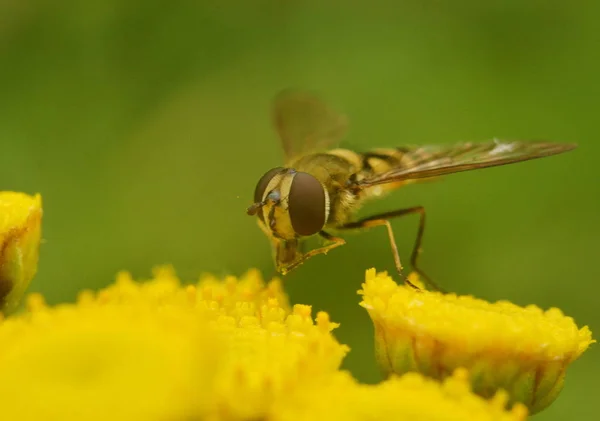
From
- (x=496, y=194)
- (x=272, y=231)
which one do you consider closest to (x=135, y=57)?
(x=496, y=194)

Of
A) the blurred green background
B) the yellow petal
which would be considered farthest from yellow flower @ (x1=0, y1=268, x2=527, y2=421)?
the blurred green background

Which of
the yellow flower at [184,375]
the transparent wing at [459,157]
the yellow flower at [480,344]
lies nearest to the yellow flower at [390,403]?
the yellow flower at [184,375]

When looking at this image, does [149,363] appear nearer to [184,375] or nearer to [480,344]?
[184,375]

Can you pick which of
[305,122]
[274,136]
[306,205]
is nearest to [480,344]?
[306,205]

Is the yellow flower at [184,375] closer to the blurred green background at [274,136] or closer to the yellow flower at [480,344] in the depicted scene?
the yellow flower at [480,344]

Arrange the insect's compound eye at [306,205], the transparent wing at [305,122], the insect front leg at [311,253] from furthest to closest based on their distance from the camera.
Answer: the transparent wing at [305,122], the insect front leg at [311,253], the insect's compound eye at [306,205]

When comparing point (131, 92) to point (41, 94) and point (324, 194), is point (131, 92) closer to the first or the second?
point (41, 94)

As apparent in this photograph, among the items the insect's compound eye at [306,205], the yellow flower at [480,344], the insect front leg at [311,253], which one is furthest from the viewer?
the insect front leg at [311,253]
